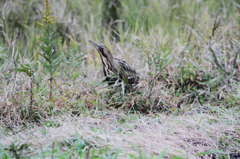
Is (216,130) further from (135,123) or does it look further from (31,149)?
(31,149)

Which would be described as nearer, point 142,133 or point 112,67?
point 142,133

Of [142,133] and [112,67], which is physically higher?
[112,67]

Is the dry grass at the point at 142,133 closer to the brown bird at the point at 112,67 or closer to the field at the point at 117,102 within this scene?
the field at the point at 117,102

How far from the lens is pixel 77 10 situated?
5715mm

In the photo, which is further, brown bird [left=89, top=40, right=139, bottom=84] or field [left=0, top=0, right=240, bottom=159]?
brown bird [left=89, top=40, right=139, bottom=84]

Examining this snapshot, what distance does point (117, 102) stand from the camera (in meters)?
3.04

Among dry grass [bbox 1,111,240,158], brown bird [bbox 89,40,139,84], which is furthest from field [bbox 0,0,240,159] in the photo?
brown bird [bbox 89,40,139,84]

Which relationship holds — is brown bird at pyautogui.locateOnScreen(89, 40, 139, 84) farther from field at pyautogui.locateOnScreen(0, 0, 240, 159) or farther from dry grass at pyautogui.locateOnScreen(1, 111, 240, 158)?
dry grass at pyautogui.locateOnScreen(1, 111, 240, 158)

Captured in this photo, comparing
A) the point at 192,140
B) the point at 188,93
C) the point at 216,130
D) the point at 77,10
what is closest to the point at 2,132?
the point at 192,140

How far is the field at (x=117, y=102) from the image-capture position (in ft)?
6.41

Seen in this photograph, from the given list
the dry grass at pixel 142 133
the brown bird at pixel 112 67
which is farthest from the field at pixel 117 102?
the brown bird at pixel 112 67

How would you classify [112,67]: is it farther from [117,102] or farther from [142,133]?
[142,133]

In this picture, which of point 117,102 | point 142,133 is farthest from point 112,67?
point 142,133

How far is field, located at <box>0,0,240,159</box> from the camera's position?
6.41ft
